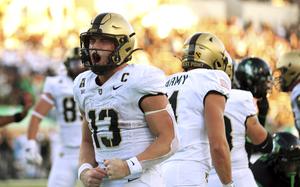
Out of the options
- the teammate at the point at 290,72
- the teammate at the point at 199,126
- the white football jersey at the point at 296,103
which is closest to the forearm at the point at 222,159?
the teammate at the point at 199,126

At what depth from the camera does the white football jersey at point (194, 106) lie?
445cm

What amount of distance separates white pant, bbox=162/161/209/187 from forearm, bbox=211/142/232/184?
0.15 metres

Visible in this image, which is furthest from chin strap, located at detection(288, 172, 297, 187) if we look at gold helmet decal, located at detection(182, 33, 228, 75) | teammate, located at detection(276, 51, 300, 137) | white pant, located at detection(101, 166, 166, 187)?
white pant, located at detection(101, 166, 166, 187)

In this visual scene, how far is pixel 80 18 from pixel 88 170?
53.9ft

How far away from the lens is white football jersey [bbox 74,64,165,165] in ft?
12.6

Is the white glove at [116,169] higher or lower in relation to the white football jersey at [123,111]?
lower

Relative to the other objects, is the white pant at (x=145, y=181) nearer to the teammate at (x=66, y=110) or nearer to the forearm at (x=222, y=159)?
the forearm at (x=222, y=159)

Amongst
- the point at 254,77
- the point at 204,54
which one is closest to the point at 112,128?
the point at 204,54

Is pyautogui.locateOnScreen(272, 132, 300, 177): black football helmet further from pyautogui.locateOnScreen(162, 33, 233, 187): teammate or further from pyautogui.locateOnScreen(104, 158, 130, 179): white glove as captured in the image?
pyautogui.locateOnScreen(104, 158, 130, 179): white glove

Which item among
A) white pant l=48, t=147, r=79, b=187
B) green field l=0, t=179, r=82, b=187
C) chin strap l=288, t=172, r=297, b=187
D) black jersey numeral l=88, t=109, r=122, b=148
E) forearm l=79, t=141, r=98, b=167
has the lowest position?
green field l=0, t=179, r=82, b=187

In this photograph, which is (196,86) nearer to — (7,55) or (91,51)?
(91,51)

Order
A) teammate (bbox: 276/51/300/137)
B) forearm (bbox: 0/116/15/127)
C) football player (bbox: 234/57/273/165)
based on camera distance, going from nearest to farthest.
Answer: football player (bbox: 234/57/273/165) → teammate (bbox: 276/51/300/137) → forearm (bbox: 0/116/15/127)

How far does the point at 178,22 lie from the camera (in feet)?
73.3

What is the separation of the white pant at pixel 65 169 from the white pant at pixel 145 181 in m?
3.41
